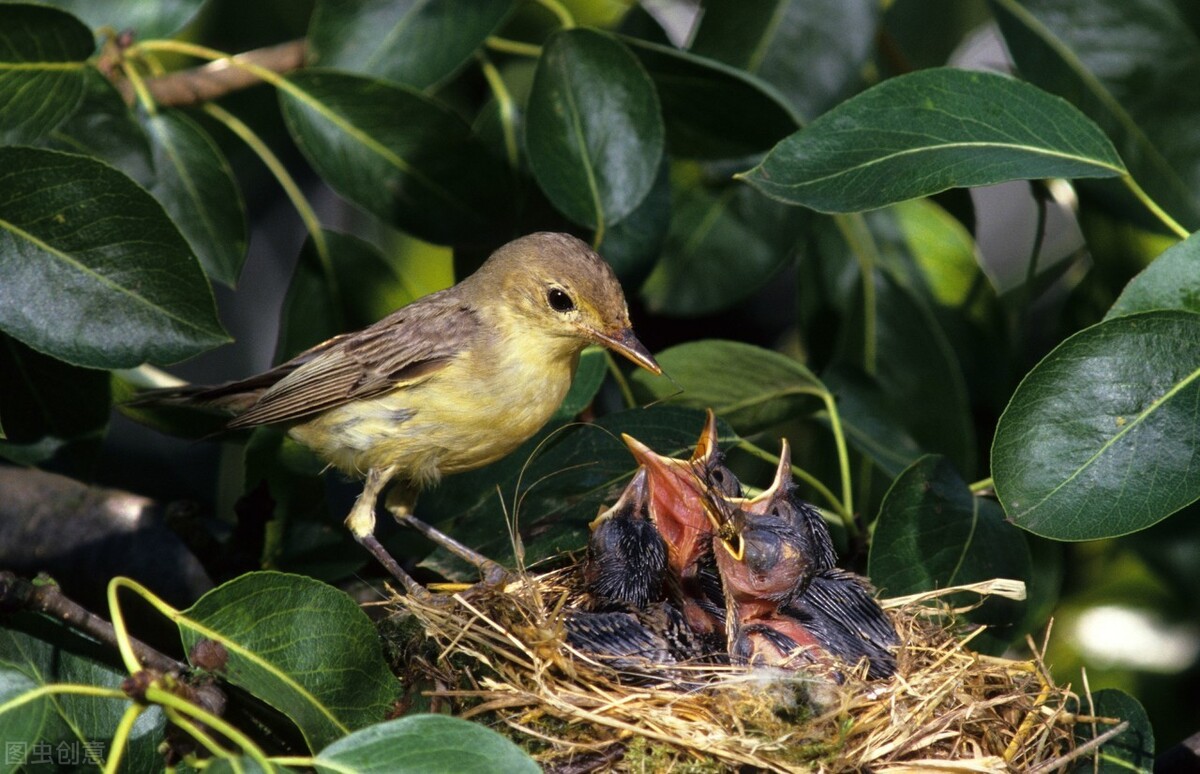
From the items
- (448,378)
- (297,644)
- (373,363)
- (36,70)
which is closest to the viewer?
(297,644)

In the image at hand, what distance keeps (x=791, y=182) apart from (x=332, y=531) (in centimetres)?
168

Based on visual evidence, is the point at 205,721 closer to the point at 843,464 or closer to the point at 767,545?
the point at 767,545

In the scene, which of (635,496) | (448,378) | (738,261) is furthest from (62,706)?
(738,261)

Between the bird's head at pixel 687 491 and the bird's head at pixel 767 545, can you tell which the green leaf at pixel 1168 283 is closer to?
the bird's head at pixel 767 545

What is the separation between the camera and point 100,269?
2574mm

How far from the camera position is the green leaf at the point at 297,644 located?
7.20 feet

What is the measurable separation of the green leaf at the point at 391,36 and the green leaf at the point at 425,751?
203 cm

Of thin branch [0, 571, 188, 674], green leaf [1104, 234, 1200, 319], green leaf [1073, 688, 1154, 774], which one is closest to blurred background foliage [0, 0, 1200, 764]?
green leaf [1104, 234, 1200, 319]

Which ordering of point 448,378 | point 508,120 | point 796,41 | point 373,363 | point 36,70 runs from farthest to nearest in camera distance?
1. point 508,120
2. point 796,41
3. point 373,363
4. point 448,378
5. point 36,70

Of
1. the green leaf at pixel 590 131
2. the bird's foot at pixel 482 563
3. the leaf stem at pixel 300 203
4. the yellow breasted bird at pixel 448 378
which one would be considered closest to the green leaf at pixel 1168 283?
the yellow breasted bird at pixel 448 378

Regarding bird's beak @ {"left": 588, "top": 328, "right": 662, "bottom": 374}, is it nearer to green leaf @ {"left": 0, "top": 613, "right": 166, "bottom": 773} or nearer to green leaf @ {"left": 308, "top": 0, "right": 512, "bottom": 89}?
green leaf @ {"left": 308, "top": 0, "right": 512, "bottom": 89}

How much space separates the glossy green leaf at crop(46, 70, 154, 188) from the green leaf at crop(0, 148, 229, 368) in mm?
564

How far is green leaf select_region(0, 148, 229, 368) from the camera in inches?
99.7

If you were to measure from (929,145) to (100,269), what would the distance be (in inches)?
70.0
